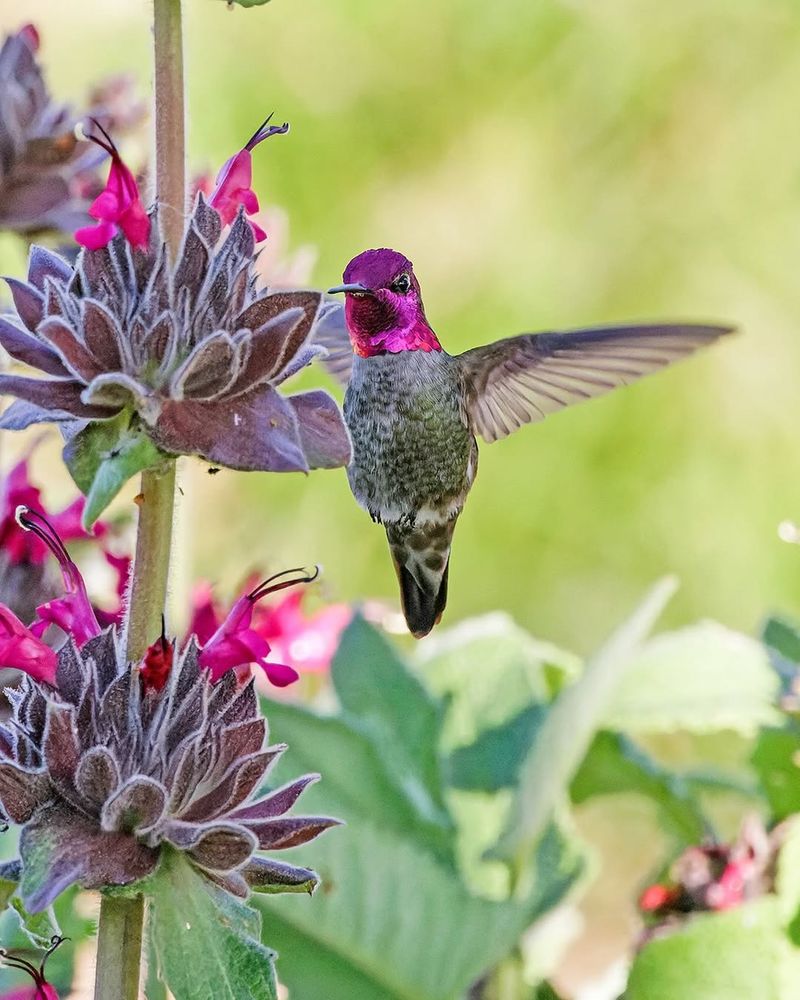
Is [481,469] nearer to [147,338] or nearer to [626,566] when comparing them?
[626,566]

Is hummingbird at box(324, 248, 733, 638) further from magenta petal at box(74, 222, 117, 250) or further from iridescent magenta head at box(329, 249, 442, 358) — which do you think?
magenta petal at box(74, 222, 117, 250)

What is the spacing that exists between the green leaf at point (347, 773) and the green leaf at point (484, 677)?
6.1 inches

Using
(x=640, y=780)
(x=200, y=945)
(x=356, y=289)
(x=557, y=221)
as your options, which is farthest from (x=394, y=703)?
(x=557, y=221)

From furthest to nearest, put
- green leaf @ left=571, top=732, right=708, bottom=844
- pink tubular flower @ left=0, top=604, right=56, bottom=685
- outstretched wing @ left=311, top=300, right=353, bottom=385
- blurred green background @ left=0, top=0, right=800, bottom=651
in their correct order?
blurred green background @ left=0, top=0, right=800, bottom=651, green leaf @ left=571, top=732, right=708, bottom=844, outstretched wing @ left=311, top=300, right=353, bottom=385, pink tubular flower @ left=0, top=604, right=56, bottom=685

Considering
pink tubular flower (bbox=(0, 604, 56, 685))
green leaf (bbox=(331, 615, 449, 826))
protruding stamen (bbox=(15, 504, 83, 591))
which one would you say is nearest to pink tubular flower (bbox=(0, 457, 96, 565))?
protruding stamen (bbox=(15, 504, 83, 591))

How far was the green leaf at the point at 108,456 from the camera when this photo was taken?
880 mm

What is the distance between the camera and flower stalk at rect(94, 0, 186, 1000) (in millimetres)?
934

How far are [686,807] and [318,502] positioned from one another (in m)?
1.68

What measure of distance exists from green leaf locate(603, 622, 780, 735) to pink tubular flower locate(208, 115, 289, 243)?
2.38 ft

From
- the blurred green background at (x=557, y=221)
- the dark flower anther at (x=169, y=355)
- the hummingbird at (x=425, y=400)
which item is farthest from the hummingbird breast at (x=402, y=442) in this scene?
the blurred green background at (x=557, y=221)

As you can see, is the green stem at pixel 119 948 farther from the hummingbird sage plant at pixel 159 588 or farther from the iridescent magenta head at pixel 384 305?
the iridescent magenta head at pixel 384 305

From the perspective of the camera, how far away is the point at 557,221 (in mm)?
3502

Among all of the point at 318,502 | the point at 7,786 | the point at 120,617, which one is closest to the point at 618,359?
the point at 120,617

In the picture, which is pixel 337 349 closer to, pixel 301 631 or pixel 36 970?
pixel 301 631
